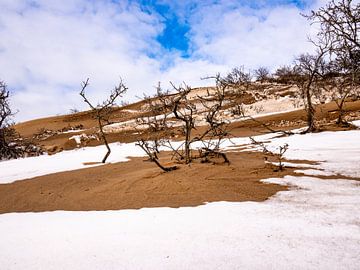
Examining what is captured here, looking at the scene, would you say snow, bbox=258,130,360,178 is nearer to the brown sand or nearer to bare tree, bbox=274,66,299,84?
the brown sand

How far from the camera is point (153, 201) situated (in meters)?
4.73

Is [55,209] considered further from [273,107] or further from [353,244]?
[273,107]

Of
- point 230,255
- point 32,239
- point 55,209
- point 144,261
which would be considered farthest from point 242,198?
point 55,209

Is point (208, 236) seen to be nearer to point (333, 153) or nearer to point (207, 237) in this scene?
point (207, 237)

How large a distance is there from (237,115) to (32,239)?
18163mm

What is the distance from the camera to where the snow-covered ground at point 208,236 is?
2.54 meters

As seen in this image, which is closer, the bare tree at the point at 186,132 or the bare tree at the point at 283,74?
the bare tree at the point at 186,132

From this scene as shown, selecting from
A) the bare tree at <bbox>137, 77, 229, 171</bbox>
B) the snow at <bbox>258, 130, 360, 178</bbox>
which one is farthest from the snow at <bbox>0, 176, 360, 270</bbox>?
the bare tree at <bbox>137, 77, 229, 171</bbox>

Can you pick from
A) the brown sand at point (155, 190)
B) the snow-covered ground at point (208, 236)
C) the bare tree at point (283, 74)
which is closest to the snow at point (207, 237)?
the snow-covered ground at point (208, 236)

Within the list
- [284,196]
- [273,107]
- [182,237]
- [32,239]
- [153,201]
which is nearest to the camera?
[182,237]

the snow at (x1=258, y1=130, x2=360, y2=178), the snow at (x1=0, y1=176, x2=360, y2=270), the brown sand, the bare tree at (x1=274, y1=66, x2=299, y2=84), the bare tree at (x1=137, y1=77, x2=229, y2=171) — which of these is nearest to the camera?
the snow at (x1=0, y1=176, x2=360, y2=270)

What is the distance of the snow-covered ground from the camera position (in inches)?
99.9

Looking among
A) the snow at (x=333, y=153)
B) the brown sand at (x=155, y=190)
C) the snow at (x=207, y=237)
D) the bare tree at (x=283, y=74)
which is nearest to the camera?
the snow at (x=207, y=237)

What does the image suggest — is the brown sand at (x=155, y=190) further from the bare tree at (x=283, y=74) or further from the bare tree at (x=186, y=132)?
the bare tree at (x=283, y=74)
